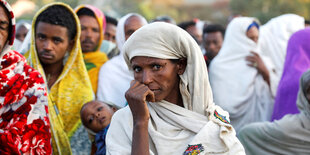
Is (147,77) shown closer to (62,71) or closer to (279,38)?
(62,71)

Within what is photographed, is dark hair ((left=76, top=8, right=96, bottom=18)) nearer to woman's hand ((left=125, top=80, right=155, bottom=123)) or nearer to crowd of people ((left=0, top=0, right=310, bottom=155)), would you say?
crowd of people ((left=0, top=0, right=310, bottom=155))

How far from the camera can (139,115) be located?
2.42 metres

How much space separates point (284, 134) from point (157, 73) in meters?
2.11

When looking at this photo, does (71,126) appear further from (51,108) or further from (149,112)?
(149,112)

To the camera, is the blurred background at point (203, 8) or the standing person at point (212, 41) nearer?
the standing person at point (212, 41)

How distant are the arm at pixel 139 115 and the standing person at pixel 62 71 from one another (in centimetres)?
136

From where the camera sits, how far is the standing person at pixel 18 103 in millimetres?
2977

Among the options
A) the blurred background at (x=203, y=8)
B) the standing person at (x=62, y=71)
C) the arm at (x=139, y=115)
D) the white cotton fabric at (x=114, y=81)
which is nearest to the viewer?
the arm at (x=139, y=115)

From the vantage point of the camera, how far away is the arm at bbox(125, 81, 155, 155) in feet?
7.73

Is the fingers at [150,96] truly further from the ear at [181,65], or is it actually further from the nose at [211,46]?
the nose at [211,46]

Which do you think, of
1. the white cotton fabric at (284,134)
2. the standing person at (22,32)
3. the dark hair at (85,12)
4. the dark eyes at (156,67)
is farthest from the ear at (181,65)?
the standing person at (22,32)

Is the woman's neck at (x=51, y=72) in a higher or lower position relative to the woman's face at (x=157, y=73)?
lower

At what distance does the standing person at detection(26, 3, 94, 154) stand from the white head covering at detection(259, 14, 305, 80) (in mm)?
3658

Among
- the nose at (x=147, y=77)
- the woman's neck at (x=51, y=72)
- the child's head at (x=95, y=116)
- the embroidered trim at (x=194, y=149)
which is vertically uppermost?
the nose at (x=147, y=77)
